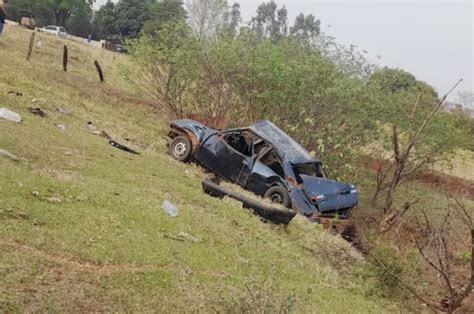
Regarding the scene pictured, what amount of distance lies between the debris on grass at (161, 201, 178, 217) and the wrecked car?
3243 millimetres

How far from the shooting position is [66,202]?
→ 628 centimetres

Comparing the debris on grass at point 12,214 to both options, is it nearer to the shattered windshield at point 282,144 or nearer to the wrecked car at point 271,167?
the wrecked car at point 271,167

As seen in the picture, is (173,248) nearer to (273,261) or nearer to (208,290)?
(208,290)

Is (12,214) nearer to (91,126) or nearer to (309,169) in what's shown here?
(309,169)

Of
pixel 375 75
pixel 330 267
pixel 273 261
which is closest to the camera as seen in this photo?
pixel 273 261

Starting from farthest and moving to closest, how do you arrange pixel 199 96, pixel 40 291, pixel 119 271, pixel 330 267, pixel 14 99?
pixel 199 96
pixel 14 99
pixel 330 267
pixel 119 271
pixel 40 291

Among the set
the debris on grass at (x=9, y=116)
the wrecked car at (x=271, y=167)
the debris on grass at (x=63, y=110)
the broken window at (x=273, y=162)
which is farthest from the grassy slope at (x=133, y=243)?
the broken window at (x=273, y=162)

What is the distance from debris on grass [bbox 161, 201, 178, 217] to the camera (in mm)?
7277

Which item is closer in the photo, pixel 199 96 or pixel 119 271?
pixel 119 271

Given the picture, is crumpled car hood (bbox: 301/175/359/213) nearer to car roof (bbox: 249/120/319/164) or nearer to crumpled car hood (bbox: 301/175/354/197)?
crumpled car hood (bbox: 301/175/354/197)

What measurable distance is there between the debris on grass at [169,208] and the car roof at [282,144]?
12.0 feet

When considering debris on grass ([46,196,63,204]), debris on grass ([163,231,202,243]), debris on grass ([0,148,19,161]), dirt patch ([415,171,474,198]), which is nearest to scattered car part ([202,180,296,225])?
debris on grass ([163,231,202,243])

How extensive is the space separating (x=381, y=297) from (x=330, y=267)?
1.05m

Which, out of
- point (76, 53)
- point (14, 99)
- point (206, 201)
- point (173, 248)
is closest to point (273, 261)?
point (173, 248)
